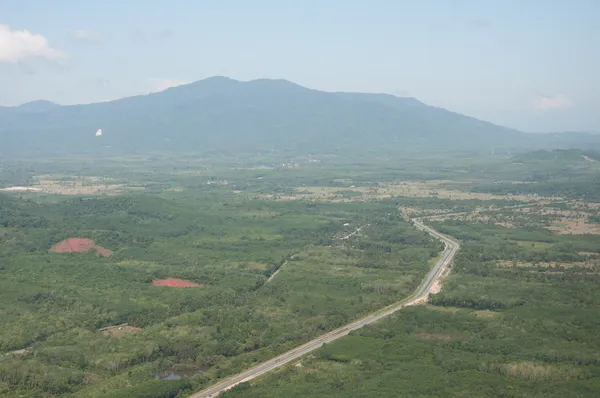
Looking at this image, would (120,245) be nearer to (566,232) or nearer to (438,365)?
(438,365)

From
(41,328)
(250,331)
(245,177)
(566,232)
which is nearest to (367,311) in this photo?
(250,331)

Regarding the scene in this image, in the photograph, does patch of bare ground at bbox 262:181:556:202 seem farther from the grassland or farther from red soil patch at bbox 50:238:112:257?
red soil patch at bbox 50:238:112:257

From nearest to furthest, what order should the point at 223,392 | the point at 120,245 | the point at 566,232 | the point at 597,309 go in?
the point at 223,392, the point at 597,309, the point at 120,245, the point at 566,232

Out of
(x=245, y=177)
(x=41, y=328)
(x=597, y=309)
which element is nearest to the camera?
(x=41, y=328)

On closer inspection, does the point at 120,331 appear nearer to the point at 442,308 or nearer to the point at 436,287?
the point at 442,308

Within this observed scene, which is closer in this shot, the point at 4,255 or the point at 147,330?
the point at 147,330

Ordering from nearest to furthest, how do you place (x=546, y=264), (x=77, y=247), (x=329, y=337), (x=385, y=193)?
1. (x=329, y=337)
2. (x=546, y=264)
3. (x=77, y=247)
4. (x=385, y=193)

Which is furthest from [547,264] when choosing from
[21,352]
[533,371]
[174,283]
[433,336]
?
[21,352]
